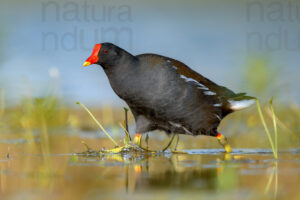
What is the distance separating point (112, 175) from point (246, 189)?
1145mm

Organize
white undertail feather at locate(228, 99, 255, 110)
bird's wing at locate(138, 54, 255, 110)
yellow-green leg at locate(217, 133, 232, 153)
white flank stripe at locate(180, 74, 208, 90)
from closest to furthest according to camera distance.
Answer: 1. yellow-green leg at locate(217, 133, 232, 153)
2. white flank stripe at locate(180, 74, 208, 90)
3. bird's wing at locate(138, 54, 255, 110)
4. white undertail feather at locate(228, 99, 255, 110)

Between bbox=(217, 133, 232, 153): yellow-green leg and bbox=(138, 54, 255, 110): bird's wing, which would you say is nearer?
bbox=(217, 133, 232, 153): yellow-green leg

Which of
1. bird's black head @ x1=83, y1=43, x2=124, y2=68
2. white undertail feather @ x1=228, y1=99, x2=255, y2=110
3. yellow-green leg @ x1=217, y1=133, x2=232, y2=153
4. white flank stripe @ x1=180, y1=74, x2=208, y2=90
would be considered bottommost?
yellow-green leg @ x1=217, y1=133, x2=232, y2=153

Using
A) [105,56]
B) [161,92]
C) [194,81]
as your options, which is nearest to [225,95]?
[194,81]

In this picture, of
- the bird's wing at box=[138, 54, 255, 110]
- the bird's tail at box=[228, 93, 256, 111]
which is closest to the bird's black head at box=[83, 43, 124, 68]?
the bird's wing at box=[138, 54, 255, 110]

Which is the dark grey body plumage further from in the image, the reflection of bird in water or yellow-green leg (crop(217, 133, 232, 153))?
yellow-green leg (crop(217, 133, 232, 153))

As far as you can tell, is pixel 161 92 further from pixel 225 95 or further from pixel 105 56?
pixel 225 95

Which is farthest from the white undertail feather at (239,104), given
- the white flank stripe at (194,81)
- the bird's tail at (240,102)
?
the white flank stripe at (194,81)

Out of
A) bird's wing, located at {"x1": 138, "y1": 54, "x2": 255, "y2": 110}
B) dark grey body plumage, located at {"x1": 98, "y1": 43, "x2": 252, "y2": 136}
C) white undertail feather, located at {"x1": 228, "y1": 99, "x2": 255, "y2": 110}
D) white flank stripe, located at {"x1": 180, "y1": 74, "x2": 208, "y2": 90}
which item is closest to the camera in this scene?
dark grey body plumage, located at {"x1": 98, "y1": 43, "x2": 252, "y2": 136}

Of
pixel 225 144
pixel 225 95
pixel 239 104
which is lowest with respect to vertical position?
pixel 225 144

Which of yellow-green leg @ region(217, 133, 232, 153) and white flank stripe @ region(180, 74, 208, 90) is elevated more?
white flank stripe @ region(180, 74, 208, 90)

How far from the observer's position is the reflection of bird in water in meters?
6.00

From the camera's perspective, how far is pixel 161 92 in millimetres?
6000

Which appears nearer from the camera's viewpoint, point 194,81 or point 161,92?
point 161,92
